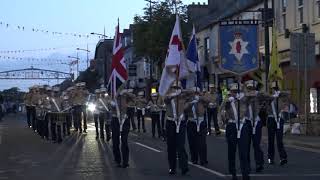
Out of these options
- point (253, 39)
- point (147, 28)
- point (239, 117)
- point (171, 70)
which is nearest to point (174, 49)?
point (171, 70)

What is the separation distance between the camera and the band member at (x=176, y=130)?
1432cm

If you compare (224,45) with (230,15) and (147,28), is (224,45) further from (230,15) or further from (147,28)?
(147,28)

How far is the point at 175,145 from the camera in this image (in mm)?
14500

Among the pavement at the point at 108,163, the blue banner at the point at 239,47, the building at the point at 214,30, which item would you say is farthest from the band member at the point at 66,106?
the building at the point at 214,30

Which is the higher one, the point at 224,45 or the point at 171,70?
the point at 224,45

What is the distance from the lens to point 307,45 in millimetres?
26984

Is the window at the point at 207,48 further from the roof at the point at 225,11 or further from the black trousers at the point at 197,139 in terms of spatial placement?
the black trousers at the point at 197,139

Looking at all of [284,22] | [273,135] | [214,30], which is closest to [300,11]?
[284,22]

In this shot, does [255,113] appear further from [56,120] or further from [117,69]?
[56,120]


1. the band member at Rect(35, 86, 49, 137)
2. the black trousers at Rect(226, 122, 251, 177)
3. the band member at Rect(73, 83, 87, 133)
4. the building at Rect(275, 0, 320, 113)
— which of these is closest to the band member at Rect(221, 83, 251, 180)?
the black trousers at Rect(226, 122, 251, 177)

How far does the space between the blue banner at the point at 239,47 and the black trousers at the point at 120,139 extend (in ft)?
71.2

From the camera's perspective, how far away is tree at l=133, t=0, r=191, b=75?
50.2 metres

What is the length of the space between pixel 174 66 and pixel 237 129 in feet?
10.7

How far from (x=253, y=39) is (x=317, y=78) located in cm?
488
